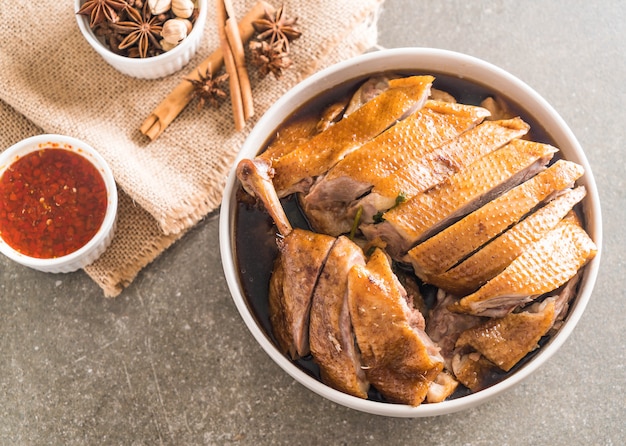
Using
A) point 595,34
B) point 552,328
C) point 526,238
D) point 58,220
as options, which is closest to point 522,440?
point 552,328

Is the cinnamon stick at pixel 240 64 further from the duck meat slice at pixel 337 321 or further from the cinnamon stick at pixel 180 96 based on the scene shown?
the duck meat slice at pixel 337 321

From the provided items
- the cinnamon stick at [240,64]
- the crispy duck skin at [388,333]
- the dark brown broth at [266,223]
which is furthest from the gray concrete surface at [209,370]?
the crispy duck skin at [388,333]

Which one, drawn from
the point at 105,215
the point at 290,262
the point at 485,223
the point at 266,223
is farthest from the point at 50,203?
the point at 485,223

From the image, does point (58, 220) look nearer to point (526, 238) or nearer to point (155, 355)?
point (155, 355)

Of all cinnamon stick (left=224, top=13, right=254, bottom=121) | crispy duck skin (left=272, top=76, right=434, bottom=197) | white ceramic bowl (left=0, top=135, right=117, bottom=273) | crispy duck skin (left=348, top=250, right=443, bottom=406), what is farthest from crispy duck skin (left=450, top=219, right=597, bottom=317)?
white ceramic bowl (left=0, top=135, right=117, bottom=273)

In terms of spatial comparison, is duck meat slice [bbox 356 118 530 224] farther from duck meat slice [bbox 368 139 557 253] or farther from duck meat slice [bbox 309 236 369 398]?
duck meat slice [bbox 309 236 369 398]

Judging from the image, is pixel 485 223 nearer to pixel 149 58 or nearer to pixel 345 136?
pixel 345 136

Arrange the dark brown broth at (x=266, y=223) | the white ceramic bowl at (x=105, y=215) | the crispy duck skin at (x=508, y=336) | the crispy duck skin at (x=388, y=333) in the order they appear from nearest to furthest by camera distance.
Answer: the crispy duck skin at (x=388, y=333) → the crispy duck skin at (x=508, y=336) → the dark brown broth at (x=266, y=223) → the white ceramic bowl at (x=105, y=215)
